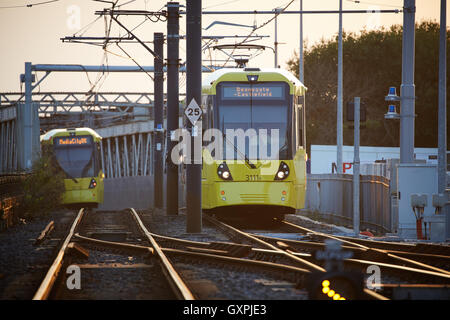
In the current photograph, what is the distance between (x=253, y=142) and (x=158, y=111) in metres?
11.1

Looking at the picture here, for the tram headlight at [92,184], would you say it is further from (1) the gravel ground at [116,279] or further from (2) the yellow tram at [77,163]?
(1) the gravel ground at [116,279]

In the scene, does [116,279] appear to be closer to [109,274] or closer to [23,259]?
[109,274]

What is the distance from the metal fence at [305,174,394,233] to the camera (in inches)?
871

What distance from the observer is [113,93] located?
72562 millimetres

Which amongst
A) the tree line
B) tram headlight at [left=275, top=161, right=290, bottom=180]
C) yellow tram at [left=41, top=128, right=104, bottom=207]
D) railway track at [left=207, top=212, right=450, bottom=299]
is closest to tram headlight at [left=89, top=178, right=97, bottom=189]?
yellow tram at [left=41, top=128, right=104, bottom=207]

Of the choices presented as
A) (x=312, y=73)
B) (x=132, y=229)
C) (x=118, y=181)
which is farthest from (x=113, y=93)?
(x=132, y=229)

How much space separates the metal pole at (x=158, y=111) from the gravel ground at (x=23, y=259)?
10194 millimetres

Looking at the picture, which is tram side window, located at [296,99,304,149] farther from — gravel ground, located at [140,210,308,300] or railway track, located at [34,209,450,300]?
gravel ground, located at [140,210,308,300]

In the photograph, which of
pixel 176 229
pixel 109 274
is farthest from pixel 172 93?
pixel 109 274

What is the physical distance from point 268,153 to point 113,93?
53248mm

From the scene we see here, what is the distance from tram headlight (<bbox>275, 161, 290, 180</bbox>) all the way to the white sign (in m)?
2.67

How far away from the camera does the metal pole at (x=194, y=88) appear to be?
18594 millimetres

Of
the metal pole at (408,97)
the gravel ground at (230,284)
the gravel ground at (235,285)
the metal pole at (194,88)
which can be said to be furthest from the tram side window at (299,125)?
the gravel ground at (235,285)

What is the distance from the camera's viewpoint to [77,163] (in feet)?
114
